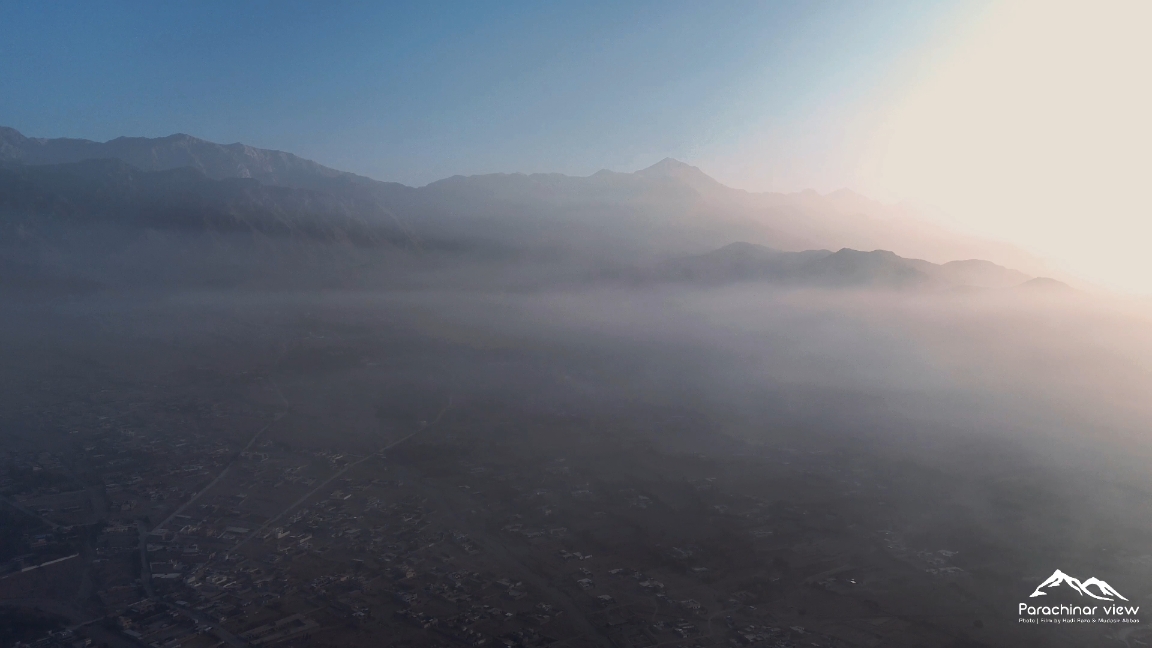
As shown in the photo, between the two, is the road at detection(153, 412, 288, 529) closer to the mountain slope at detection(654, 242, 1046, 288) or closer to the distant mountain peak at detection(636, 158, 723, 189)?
the mountain slope at detection(654, 242, 1046, 288)

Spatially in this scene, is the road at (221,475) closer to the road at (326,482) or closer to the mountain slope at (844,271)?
the road at (326,482)

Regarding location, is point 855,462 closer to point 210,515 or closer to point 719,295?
point 210,515

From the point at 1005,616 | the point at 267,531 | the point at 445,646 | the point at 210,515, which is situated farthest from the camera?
the point at 210,515

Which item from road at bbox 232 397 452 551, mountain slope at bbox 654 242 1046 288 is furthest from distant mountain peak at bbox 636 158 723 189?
road at bbox 232 397 452 551

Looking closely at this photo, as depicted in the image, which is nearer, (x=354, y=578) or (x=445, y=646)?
(x=445, y=646)

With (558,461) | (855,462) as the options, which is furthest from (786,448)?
(558,461)

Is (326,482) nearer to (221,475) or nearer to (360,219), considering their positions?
(221,475)

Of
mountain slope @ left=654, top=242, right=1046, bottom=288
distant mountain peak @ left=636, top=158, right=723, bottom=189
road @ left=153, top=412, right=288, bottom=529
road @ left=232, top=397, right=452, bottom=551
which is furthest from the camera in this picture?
distant mountain peak @ left=636, top=158, right=723, bottom=189

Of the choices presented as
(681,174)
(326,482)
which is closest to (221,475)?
(326,482)
